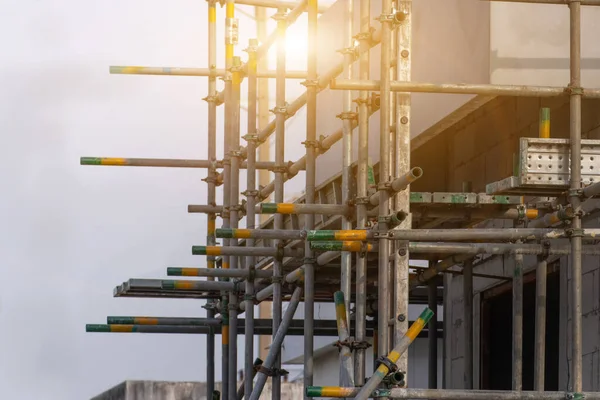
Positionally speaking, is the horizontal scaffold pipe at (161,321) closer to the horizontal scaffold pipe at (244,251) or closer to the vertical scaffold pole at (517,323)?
the horizontal scaffold pipe at (244,251)

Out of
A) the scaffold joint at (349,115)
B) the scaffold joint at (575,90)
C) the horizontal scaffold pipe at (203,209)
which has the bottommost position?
the horizontal scaffold pipe at (203,209)

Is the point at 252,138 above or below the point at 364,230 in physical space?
above

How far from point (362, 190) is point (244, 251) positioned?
240 centimetres

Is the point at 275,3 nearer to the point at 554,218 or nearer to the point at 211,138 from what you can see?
the point at 211,138

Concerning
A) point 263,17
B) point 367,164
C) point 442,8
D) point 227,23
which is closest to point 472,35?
point 442,8

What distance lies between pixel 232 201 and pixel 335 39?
2.35 meters

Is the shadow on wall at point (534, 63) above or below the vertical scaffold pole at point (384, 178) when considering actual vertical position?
above

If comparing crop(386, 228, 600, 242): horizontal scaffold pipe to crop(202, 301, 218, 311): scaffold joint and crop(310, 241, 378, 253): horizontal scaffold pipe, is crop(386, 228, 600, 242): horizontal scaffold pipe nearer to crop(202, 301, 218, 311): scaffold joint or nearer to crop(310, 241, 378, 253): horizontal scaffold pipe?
crop(310, 241, 378, 253): horizontal scaffold pipe

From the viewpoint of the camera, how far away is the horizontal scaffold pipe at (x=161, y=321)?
1784 cm

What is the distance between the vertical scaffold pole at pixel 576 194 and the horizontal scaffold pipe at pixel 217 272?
195 inches

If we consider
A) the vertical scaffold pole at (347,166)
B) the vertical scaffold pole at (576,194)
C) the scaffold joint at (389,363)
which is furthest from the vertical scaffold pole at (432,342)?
the scaffold joint at (389,363)

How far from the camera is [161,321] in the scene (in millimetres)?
18188

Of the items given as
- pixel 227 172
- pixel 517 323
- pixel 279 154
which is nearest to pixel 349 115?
pixel 279 154

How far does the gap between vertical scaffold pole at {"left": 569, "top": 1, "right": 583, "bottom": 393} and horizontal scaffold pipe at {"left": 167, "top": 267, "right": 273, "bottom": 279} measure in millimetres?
4943
